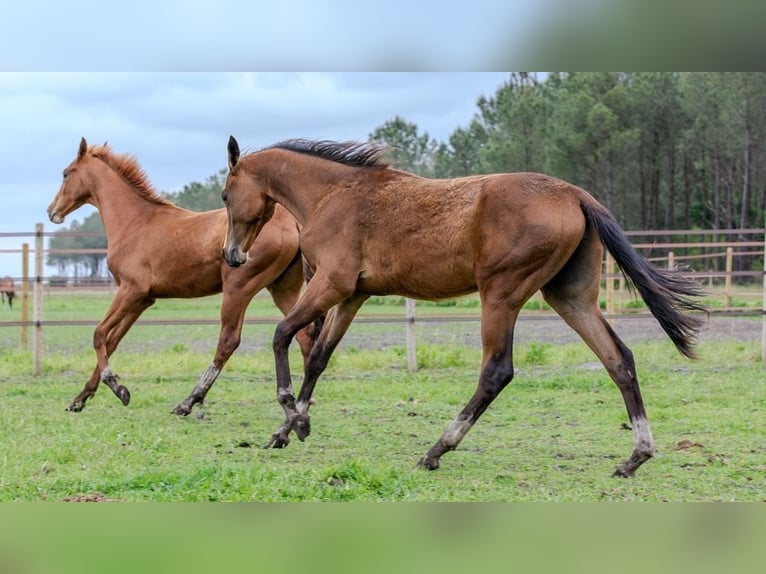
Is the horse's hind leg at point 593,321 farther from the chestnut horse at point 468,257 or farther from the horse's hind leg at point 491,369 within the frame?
the horse's hind leg at point 491,369

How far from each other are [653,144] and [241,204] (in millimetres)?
28963

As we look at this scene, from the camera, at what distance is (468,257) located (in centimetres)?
550

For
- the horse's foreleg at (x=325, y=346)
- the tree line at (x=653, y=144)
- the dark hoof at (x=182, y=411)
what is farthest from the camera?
the tree line at (x=653, y=144)

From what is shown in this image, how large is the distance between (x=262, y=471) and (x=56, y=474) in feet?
4.05

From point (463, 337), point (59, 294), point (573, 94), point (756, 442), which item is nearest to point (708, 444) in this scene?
point (756, 442)

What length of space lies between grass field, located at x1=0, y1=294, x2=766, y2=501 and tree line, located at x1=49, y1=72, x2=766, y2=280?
18327 millimetres

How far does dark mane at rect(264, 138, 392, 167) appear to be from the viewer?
6.40 metres

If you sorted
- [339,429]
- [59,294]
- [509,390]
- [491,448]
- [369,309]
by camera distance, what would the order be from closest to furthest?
[491,448] → [339,429] → [509,390] → [369,309] → [59,294]

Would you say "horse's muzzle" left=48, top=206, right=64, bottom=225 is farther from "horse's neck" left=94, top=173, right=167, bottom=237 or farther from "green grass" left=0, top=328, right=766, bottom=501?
"green grass" left=0, top=328, right=766, bottom=501

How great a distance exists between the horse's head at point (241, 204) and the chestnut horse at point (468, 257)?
227 millimetres

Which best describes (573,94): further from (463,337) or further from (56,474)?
(56,474)

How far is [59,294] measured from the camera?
Answer: 140 ft

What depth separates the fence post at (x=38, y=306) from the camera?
11.1 m

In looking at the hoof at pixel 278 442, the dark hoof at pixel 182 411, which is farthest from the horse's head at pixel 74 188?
the hoof at pixel 278 442
